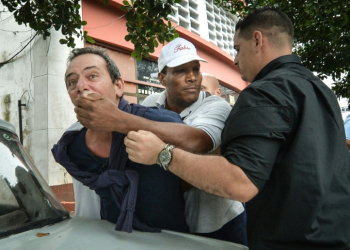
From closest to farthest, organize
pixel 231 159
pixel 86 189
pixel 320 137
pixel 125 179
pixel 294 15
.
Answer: pixel 231 159, pixel 320 137, pixel 125 179, pixel 86 189, pixel 294 15

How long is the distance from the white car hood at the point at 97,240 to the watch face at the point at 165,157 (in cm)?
37

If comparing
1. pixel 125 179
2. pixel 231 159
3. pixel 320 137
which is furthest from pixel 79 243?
pixel 320 137

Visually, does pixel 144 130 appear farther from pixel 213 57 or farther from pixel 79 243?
pixel 213 57

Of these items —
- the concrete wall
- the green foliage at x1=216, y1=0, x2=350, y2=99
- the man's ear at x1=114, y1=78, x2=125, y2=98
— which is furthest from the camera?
the concrete wall

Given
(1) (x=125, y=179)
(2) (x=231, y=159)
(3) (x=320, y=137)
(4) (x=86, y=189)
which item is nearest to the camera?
(2) (x=231, y=159)

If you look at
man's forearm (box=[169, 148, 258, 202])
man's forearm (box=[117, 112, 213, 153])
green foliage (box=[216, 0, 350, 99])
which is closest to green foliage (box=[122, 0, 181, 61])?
green foliage (box=[216, 0, 350, 99])

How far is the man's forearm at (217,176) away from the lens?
1.34 metres

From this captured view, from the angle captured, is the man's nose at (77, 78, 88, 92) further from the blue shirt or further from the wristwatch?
the wristwatch

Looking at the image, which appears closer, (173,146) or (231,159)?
(231,159)

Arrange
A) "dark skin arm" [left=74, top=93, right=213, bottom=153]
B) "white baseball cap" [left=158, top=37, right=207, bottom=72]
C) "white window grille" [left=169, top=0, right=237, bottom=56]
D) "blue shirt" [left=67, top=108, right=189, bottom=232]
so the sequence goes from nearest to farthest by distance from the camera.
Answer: "dark skin arm" [left=74, top=93, right=213, bottom=153] < "blue shirt" [left=67, top=108, right=189, bottom=232] < "white baseball cap" [left=158, top=37, right=207, bottom=72] < "white window grille" [left=169, top=0, right=237, bottom=56]

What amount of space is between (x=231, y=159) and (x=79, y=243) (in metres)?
0.73

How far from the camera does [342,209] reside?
1493 millimetres

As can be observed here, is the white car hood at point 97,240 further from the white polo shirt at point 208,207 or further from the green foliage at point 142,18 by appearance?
the green foliage at point 142,18

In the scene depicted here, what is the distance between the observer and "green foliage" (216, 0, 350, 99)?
4125 millimetres
